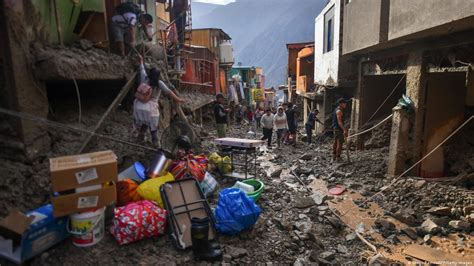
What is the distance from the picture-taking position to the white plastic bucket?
3.53m

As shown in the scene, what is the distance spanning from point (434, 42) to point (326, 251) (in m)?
5.63

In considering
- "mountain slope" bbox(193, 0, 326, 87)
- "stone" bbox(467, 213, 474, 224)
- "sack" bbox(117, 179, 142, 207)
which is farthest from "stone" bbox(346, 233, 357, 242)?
"mountain slope" bbox(193, 0, 326, 87)

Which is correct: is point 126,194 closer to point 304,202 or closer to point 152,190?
point 152,190

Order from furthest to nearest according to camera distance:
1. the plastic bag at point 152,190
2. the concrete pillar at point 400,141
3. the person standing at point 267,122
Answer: the person standing at point 267,122, the concrete pillar at point 400,141, the plastic bag at point 152,190

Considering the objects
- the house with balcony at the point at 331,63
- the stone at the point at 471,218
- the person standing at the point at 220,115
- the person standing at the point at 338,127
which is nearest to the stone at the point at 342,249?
the stone at the point at 471,218

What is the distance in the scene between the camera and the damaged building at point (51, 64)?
4.11m

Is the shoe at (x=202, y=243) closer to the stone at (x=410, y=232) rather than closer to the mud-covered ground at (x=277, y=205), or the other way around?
the mud-covered ground at (x=277, y=205)

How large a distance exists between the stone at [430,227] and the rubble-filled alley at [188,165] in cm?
2

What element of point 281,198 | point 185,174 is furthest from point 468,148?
point 185,174

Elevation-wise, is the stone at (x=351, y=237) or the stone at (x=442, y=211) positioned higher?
the stone at (x=442, y=211)

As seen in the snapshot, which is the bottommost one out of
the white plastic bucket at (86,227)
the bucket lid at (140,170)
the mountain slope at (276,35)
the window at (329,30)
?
the white plastic bucket at (86,227)

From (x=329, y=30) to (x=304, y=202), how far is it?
34.3 ft

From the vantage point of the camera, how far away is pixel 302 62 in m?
23.7

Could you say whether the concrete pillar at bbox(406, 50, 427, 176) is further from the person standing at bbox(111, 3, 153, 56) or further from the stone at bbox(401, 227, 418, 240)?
the person standing at bbox(111, 3, 153, 56)
